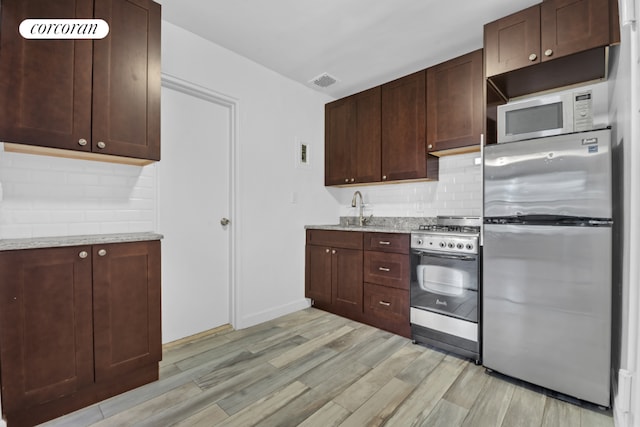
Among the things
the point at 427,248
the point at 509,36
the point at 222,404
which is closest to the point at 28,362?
the point at 222,404

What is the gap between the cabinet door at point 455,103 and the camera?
248cm

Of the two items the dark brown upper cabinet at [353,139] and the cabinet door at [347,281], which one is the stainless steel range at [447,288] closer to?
the cabinet door at [347,281]

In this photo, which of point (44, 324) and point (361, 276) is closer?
point (44, 324)

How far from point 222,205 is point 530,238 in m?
2.50

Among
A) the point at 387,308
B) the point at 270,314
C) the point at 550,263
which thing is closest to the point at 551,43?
the point at 550,263

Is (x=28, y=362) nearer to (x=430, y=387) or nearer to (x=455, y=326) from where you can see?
(x=430, y=387)

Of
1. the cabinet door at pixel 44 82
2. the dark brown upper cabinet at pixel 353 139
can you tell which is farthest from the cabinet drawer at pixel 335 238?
the cabinet door at pixel 44 82

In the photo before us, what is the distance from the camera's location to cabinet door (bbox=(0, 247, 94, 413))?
1400mm

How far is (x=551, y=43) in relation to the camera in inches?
75.2

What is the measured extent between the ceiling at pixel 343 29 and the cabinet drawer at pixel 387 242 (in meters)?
1.73

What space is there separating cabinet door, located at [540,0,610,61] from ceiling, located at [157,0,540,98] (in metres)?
0.22

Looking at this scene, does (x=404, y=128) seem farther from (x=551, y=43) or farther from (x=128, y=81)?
(x=128, y=81)

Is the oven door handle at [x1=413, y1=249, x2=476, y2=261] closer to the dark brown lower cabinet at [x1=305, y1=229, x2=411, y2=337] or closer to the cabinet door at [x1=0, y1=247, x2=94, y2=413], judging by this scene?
the dark brown lower cabinet at [x1=305, y1=229, x2=411, y2=337]

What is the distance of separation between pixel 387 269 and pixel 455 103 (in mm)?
1639
